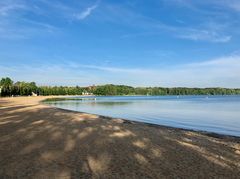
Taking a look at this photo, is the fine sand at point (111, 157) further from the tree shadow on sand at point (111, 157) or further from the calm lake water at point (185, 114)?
the calm lake water at point (185, 114)

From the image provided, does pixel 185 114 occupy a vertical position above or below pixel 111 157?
below

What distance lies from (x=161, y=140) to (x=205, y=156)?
3412mm

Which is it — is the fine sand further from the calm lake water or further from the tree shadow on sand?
the calm lake water

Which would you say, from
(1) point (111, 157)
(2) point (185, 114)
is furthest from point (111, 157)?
(2) point (185, 114)

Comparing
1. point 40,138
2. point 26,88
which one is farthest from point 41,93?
point 40,138

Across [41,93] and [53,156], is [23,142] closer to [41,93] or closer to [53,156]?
[53,156]

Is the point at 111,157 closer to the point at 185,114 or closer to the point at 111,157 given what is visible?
the point at 111,157

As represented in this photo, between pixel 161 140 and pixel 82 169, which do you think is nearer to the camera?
pixel 82 169

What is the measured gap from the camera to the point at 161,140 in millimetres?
13094

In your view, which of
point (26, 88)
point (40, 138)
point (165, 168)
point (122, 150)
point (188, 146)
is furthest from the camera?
point (26, 88)

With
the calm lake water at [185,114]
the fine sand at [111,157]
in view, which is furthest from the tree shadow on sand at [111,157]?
the calm lake water at [185,114]

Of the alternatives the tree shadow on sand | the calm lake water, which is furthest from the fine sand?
the calm lake water

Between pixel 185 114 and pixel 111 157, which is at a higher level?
pixel 111 157

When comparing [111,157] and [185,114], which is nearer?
[111,157]
